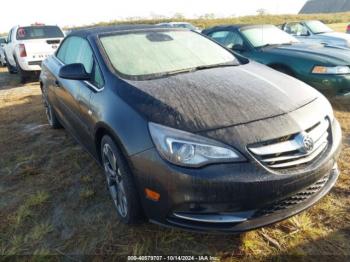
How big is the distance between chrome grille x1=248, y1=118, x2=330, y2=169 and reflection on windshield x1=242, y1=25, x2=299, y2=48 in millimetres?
4336

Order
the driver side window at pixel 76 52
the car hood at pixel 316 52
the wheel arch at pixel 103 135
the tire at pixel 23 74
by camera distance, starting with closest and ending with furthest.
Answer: the wheel arch at pixel 103 135
the driver side window at pixel 76 52
the car hood at pixel 316 52
the tire at pixel 23 74

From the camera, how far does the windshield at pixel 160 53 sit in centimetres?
295

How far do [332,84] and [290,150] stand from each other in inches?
142

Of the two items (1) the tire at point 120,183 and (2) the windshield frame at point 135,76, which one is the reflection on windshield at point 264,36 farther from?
(1) the tire at point 120,183

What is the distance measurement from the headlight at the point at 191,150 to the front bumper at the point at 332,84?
3.83 meters

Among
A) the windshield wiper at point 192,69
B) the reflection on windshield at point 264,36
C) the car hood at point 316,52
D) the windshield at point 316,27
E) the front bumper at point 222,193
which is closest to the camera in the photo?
the front bumper at point 222,193

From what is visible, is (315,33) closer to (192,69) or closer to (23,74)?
(192,69)

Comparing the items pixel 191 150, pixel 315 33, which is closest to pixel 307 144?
pixel 191 150

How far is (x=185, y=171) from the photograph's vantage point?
1.99 metres

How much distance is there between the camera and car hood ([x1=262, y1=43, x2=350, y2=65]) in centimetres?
528

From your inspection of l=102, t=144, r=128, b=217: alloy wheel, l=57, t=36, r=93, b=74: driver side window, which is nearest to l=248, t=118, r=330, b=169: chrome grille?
l=102, t=144, r=128, b=217: alloy wheel

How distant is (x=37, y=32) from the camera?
10.2 metres

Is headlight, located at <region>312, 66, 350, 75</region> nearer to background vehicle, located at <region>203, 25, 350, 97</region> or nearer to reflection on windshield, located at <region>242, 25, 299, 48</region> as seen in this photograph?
background vehicle, located at <region>203, 25, 350, 97</region>

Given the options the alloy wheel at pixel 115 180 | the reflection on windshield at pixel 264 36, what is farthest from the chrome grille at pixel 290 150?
the reflection on windshield at pixel 264 36
